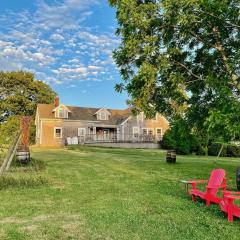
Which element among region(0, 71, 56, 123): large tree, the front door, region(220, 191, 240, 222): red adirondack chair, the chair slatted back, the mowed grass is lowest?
the mowed grass

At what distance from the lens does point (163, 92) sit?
664 inches

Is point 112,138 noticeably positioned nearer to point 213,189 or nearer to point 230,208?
point 213,189

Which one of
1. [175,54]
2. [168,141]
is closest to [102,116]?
[168,141]

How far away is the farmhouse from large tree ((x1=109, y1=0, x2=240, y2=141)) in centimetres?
4052

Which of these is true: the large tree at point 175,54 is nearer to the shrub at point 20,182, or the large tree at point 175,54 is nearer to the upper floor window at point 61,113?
the shrub at point 20,182

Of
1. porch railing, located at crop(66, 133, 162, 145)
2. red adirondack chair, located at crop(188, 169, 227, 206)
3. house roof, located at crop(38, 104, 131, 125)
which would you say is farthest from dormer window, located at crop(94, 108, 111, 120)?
red adirondack chair, located at crop(188, 169, 227, 206)

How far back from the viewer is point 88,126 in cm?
6256

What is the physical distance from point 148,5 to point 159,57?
7.31ft

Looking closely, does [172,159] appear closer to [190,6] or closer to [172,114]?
[172,114]

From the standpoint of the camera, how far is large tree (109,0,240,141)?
14766 millimetres

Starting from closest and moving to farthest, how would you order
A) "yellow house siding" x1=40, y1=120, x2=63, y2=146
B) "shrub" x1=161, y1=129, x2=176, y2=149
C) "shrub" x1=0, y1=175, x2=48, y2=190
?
"shrub" x1=0, y1=175, x2=48, y2=190 < "shrub" x1=161, y1=129, x2=176, y2=149 < "yellow house siding" x1=40, y1=120, x2=63, y2=146

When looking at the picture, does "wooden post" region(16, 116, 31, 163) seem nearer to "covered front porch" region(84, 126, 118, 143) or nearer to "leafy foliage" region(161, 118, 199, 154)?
"leafy foliage" region(161, 118, 199, 154)

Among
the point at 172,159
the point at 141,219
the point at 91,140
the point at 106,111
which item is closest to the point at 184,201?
the point at 141,219

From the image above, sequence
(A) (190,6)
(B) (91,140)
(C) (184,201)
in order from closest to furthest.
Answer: (C) (184,201)
(A) (190,6)
(B) (91,140)
